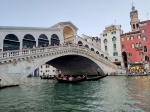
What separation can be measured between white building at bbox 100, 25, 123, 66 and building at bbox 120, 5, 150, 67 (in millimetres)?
989

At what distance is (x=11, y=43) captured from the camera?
2097cm

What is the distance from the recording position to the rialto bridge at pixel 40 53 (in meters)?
13.5

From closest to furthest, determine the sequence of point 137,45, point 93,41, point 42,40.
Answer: point 42,40, point 137,45, point 93,41

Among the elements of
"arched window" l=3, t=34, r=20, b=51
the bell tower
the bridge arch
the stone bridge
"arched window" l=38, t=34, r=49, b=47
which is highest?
the bell tower

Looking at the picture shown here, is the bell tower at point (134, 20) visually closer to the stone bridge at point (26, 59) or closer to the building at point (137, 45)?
the building at point (137, 45)

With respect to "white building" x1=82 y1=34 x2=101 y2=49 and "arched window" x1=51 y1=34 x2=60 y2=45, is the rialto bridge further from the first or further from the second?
"white building" x1=82 y1=34 x2=101 y2=49

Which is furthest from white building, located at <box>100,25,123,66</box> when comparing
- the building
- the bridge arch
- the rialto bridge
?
the bridge arch

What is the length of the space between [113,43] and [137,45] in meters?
4.92

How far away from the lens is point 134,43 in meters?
33.0

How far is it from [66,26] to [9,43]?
9875 mm

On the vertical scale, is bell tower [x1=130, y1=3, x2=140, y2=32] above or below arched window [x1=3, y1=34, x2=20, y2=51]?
above

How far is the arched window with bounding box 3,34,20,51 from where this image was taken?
20266 mm

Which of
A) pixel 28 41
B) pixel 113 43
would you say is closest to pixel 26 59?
pixel 28 41

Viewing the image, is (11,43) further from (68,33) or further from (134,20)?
(134,20)
